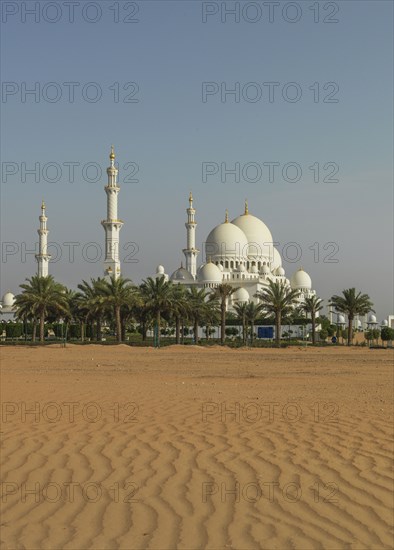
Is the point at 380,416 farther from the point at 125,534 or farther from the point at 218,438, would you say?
the point at 125,534

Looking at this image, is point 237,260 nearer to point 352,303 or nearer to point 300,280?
point 300,280

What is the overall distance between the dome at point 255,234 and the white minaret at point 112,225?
102 ft

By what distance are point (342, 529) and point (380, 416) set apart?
5845 millimetres

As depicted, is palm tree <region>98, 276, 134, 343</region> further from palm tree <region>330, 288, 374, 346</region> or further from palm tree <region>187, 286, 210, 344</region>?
palm tree <region>330, 288, 374, 346</region>

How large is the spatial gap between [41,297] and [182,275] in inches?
1750

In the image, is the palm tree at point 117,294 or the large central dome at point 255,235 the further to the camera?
the large central dome at point 255,235

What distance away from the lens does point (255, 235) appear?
341ft

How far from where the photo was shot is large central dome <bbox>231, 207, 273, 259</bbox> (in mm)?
102438

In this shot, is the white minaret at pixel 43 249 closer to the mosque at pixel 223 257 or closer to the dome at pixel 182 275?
the mosque at pixel 223 257

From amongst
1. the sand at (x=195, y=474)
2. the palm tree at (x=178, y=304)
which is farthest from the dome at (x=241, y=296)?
the sand at (x=195, y=474)

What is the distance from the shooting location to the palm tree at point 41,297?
48.3 m

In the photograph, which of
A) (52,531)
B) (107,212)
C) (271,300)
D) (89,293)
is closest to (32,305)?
(89,293)

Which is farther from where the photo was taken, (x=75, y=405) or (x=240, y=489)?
(x=75, y=405)

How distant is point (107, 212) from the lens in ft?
242
